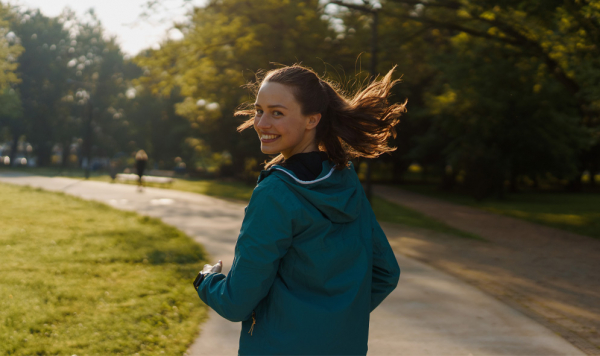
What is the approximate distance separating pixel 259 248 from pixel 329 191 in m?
0.38

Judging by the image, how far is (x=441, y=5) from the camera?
48.3ft

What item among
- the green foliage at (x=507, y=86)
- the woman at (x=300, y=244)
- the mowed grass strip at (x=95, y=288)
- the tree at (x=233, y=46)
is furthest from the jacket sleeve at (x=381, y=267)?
the tree at (x=233, y=46)

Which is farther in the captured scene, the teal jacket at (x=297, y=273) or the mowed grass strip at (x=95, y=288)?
the mowed grass strip at (x=95, y=288)

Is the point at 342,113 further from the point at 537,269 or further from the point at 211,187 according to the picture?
the point at 211,187

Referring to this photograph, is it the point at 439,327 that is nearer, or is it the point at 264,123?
the point at 264,123

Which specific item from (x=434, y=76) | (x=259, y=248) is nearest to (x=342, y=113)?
(x=259, y=248)

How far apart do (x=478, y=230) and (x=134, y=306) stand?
1070 centimetres

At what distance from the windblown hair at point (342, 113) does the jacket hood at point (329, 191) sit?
2.8 inches

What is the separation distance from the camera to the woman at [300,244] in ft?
5.77

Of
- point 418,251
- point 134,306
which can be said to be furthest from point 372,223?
point 418,251

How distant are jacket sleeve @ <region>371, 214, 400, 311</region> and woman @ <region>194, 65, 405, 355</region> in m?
0.02

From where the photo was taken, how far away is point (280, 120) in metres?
1.99

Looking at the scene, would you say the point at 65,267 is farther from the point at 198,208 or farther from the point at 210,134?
the point at 210,134

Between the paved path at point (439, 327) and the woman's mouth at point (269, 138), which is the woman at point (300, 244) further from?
the paved path at point (439, 327)
